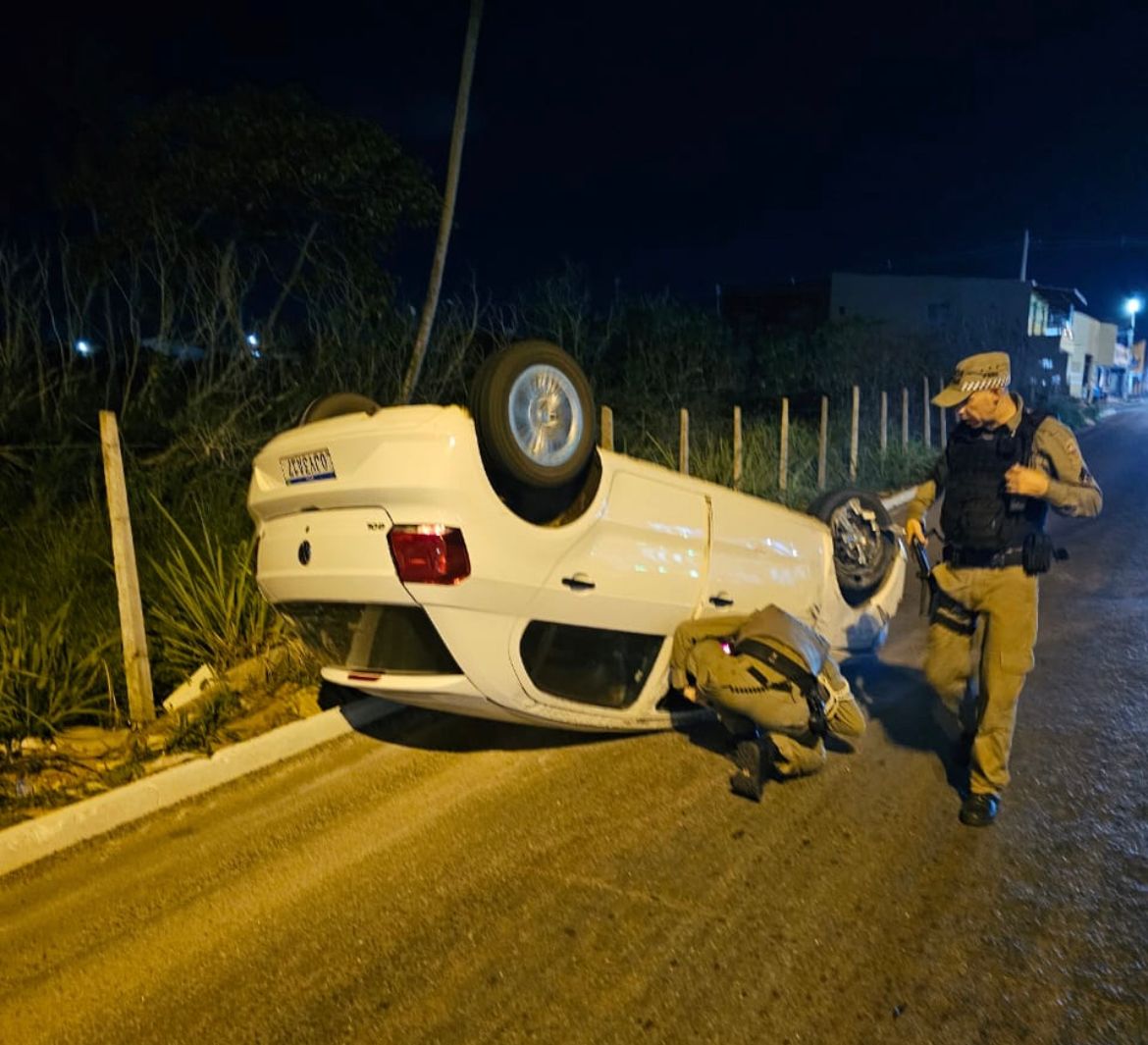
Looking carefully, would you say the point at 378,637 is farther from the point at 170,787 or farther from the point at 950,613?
the point at 950,613

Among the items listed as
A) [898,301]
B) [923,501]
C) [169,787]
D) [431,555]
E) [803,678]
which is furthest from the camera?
[898,301]

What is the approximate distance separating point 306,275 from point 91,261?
2210 mm

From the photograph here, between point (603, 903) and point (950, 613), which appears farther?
point (950, 613)

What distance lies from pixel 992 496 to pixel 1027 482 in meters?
0.26

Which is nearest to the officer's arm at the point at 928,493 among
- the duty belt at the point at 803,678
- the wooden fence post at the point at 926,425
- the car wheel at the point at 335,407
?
the duty belt at the point at 803,678

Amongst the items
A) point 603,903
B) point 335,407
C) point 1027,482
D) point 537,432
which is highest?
point 335,407

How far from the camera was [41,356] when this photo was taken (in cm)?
721

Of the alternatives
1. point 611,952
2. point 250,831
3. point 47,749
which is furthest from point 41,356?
point 611,952

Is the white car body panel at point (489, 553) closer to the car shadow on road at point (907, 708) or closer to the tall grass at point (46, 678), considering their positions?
the car shadow on road at point (907, 708)

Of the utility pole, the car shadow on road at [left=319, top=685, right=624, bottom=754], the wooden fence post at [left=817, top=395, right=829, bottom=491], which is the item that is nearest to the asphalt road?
the car shadow on road at [left=319, top=685, right=624, bottom=754]

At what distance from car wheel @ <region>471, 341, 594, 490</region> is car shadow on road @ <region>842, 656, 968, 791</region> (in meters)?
2.15

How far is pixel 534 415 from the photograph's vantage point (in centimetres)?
347

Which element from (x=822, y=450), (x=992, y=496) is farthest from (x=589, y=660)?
(x=822, y=450)

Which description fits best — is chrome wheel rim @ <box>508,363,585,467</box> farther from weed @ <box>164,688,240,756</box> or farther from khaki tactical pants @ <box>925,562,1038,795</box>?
weed @ <box>164,688,240,756</box>
